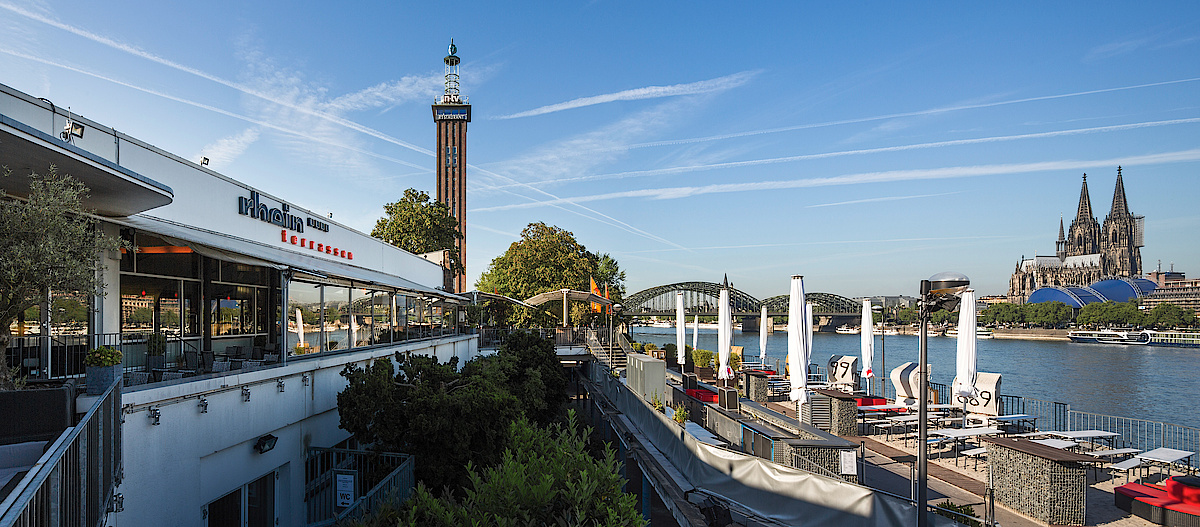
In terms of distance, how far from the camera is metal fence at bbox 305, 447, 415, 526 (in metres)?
9.00

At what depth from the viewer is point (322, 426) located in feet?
39.0

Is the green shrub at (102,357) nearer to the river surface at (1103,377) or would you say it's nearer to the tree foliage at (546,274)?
the river surface at (1103,377)

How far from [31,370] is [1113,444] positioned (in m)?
21.7

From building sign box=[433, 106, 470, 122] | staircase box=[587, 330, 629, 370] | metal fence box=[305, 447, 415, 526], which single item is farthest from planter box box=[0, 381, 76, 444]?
building sign box=[433, 106, 470, 122]

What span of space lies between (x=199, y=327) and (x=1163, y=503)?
1713 cm

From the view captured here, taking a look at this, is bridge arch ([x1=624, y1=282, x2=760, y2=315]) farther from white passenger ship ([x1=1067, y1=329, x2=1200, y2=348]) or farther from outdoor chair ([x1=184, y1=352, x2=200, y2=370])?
outdoor chair ([x1=184, y1=352, x2=200, y2=370])

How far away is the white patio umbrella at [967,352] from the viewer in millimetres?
15742

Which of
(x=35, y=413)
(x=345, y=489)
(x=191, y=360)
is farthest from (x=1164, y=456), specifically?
(x=191, y=360)

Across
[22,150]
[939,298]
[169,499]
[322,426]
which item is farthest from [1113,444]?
[22,150]

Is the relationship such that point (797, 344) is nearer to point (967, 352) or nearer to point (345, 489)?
point (967, 352)

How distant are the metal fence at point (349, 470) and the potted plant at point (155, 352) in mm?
2857

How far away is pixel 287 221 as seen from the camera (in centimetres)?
1705

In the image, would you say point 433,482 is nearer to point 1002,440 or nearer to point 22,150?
point 22,150

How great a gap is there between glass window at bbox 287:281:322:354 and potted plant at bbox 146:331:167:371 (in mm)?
3599
